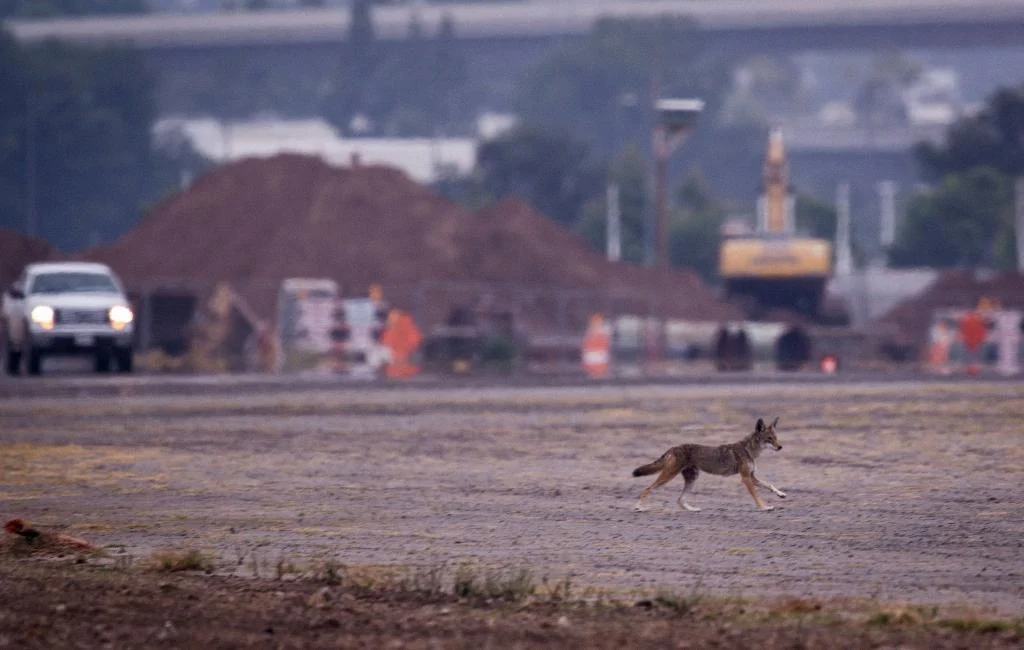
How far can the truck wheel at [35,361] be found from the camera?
40.0 m

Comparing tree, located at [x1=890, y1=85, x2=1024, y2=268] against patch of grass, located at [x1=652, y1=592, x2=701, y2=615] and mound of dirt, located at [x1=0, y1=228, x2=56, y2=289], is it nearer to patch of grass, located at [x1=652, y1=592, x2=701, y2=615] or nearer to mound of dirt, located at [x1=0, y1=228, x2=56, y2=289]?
mound of dirt, located at [x1=0, y1=228, x2=56, y2=289]

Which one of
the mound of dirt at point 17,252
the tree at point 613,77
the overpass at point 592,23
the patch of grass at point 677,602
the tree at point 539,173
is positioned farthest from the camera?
the overpass at point 592,23

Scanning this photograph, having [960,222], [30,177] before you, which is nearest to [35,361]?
[960,222]

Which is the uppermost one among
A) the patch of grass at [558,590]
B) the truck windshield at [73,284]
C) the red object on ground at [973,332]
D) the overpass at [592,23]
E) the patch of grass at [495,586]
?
the overpass at [592,23]

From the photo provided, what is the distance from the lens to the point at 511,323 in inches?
2116

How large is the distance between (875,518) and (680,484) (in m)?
2.65

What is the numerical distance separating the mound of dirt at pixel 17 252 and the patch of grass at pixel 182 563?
50.4m

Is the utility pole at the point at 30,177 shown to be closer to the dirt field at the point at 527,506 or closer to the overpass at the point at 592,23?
the overpass at the point at 592,23

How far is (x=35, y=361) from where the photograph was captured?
40.5 m

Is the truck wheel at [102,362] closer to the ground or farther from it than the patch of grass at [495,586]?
farther from it

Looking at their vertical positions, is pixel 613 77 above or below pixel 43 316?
above

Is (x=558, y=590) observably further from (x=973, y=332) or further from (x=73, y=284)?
(x=973, y=332)

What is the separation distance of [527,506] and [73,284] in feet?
84.7

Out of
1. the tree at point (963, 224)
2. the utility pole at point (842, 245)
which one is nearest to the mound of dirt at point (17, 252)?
the utility pole at point (842, 245)
